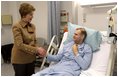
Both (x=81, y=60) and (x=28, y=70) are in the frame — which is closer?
(x=81, y=60)

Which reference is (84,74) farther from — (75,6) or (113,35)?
(75,6)

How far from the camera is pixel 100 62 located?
81.6 inches

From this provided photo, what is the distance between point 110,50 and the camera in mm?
2012

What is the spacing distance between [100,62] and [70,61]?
13.0 inches

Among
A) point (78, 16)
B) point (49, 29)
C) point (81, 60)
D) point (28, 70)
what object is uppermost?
point (78, 16)

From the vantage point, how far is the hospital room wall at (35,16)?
427 centimetres

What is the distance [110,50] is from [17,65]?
1024 mm

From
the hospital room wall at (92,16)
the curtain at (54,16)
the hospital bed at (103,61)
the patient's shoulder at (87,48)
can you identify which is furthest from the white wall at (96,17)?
the patient's shoulder at (87,48)

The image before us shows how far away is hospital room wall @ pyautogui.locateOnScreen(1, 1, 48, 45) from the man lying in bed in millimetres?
2119

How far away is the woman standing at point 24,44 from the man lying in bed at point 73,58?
23 cm

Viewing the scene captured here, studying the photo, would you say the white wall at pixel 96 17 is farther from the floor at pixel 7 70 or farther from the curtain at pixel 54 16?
the floor at pixel 7 70

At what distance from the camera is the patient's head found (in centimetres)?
217

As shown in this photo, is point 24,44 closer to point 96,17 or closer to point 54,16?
point 96,17

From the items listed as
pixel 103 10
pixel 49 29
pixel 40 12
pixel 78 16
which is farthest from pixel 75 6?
pixel 40 12
